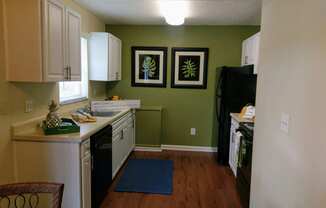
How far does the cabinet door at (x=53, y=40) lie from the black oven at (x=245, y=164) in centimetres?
204

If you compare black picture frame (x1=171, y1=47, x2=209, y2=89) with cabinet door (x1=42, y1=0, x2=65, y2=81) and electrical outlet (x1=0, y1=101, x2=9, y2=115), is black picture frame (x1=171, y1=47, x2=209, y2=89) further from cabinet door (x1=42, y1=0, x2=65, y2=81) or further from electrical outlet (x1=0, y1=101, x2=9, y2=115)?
electrical outlet (x1=0, y1=101, x2=9, y2=115)

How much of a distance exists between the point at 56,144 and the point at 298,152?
187 cm

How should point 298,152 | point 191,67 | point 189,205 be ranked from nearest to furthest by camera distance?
1. point 298,152
2. point 189,205
3. point 191,67

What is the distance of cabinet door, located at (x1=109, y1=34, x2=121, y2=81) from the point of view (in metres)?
3.98

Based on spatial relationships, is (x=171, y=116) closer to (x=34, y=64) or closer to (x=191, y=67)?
(x=191, y=67)

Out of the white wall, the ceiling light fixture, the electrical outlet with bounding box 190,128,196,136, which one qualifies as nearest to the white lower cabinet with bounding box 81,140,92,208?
the white wall

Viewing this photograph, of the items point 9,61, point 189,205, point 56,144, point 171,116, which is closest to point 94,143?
point 56,144

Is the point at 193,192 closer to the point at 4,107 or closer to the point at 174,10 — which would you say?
the point at 4,107

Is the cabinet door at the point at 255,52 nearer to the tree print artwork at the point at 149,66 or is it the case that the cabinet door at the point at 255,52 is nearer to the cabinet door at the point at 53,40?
the tree print artwork at the point at 149,66

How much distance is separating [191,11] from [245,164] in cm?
226

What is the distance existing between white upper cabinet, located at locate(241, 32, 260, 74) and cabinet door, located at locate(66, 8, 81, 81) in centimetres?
237

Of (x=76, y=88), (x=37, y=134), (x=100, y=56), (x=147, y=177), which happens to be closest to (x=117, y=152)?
(x=147, y=177)

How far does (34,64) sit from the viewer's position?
204cm

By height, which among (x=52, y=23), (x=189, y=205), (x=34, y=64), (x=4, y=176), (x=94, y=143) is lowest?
(x=189, y=205)
